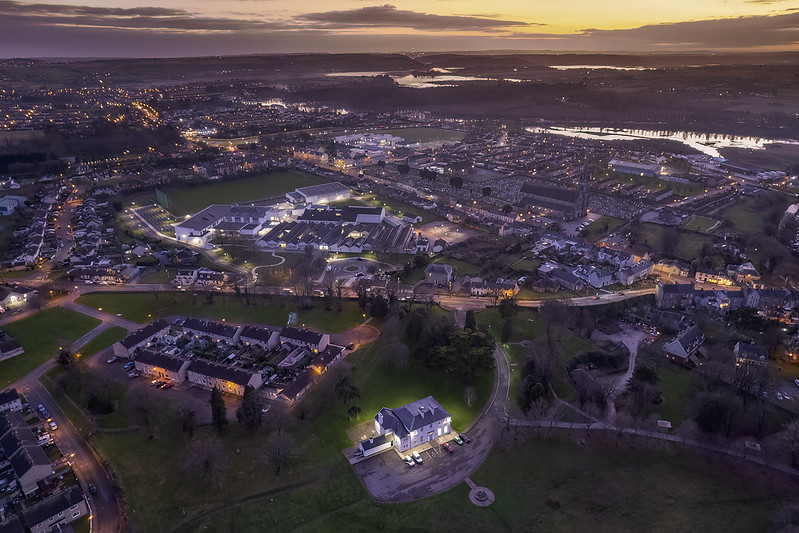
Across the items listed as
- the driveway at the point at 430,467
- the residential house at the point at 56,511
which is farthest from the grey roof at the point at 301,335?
the residential house at the point at 56,511

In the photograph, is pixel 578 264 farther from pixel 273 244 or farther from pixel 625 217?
pixel 273 244

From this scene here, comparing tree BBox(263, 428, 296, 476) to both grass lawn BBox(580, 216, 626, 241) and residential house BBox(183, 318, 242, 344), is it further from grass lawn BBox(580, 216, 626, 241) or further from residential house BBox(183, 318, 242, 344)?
grass lawn BBox(580, 216, 626, 241)

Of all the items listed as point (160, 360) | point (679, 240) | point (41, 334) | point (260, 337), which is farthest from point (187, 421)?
point (679, 240)

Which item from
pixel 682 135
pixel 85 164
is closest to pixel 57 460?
pixel 85 164

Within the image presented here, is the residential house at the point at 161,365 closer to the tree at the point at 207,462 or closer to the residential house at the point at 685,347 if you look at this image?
the tree at the point at 207,462

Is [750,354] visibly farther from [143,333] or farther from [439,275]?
[143,333]

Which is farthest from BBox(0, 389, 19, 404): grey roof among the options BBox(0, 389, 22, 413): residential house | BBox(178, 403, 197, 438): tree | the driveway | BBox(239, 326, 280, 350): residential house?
the driveway

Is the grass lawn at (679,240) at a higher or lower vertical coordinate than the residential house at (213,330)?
higher
